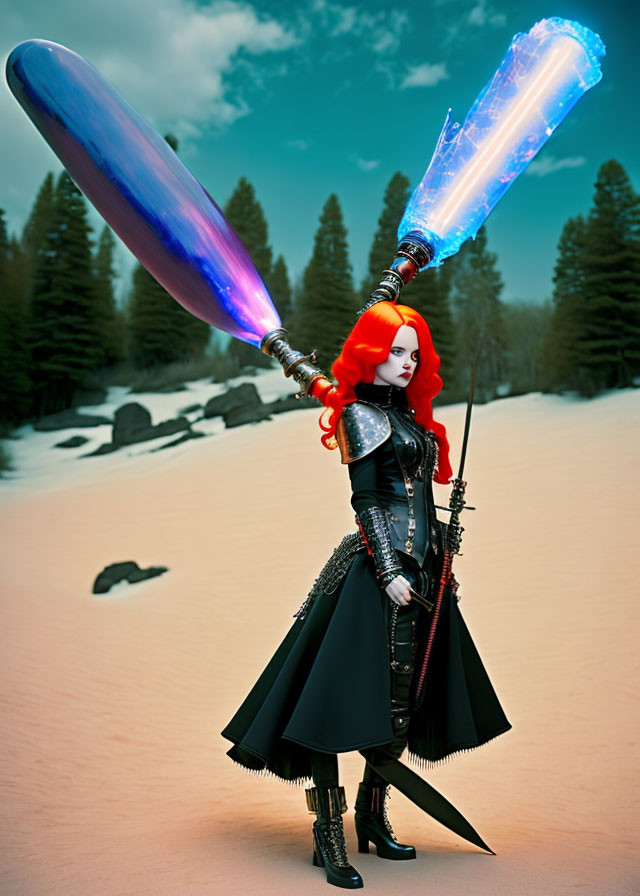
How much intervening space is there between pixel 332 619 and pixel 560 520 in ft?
33.5

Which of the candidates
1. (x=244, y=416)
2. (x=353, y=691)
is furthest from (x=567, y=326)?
(x=353, y=691)

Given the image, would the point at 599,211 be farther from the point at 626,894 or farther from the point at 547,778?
the point at 626,894

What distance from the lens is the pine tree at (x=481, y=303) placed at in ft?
86.6

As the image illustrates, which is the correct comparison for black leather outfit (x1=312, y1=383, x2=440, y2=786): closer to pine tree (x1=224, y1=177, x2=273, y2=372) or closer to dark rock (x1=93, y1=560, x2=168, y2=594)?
dark rock (x1=93, y1=560, x2=168, y2=594)

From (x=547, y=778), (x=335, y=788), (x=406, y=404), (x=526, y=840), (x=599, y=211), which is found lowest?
(x=547, y=778)

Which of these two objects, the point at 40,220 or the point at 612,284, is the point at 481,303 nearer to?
the point at 612,284

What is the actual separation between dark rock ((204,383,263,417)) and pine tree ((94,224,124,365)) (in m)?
5.05

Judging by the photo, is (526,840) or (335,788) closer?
(335,788)

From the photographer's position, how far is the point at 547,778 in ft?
19.2

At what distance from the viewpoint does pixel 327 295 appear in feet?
85.3

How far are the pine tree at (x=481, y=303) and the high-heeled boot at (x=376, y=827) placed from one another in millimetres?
21810

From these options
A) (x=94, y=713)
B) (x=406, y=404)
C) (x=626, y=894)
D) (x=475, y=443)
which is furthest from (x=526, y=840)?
(x=475, y=443)

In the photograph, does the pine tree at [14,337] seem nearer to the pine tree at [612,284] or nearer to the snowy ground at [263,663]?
the snowy ground at [263,663]

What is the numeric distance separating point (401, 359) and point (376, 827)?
203cm
